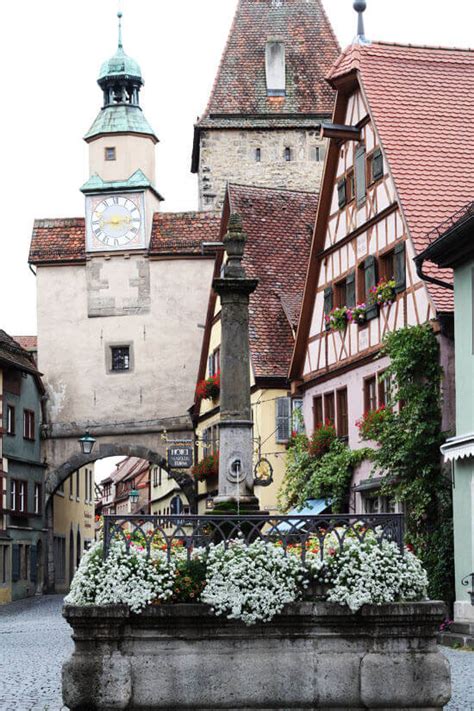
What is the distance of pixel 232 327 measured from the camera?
46.3 feet

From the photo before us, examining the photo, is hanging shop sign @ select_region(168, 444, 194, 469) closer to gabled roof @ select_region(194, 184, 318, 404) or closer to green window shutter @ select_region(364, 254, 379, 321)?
gabled roof @ select_region(194, 184, 318, 404)

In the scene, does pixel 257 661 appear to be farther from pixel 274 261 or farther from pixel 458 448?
pixel 274 261

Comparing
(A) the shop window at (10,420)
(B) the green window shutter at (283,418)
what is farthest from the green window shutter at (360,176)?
(A) the shop window at (10,420)

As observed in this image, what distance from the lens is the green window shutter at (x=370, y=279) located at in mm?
25719

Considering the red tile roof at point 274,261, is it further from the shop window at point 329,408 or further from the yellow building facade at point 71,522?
the yellow building facade at point 71,522

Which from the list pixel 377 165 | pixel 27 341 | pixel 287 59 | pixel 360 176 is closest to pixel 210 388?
pixel 360 176

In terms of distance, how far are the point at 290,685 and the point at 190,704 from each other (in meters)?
0.77

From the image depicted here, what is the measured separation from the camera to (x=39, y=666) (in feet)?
55.7

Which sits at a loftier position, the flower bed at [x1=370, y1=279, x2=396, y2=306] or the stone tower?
the stone tower

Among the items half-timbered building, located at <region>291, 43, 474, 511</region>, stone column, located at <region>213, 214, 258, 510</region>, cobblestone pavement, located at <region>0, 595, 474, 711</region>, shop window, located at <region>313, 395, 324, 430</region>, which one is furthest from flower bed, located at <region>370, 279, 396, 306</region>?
stone column, located at <region>213, 214, 258, 510</region>

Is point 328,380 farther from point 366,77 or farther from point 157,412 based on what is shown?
point 157,412

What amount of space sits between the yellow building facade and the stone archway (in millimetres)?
5280

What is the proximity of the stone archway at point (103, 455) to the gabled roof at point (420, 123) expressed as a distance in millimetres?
16384

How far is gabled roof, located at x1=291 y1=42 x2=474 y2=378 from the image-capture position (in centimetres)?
2398
